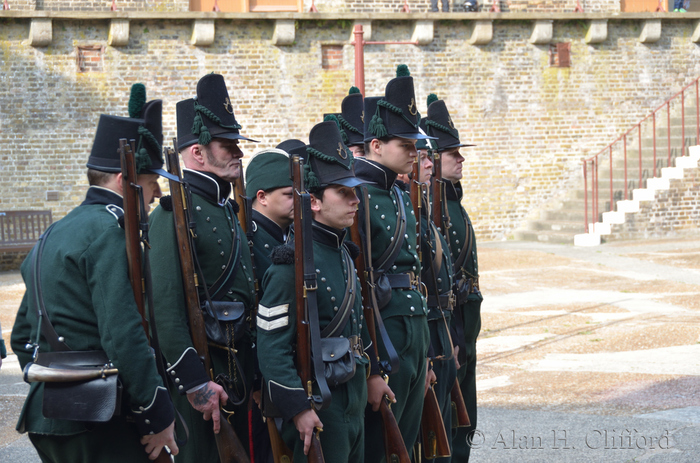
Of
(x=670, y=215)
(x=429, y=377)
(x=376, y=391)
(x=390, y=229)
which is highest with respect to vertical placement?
(x=390, y=229)

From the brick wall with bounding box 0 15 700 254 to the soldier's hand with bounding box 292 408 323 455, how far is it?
45.4 feet

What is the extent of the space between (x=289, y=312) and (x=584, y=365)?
193 inches

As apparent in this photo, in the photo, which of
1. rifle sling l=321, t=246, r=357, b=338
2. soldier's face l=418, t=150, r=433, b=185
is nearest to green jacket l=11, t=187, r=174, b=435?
rifle sling l=321, t=246, r=357, b=338

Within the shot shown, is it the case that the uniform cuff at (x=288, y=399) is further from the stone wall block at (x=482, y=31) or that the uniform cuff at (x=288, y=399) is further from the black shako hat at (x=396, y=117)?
the stone wall block at (x=482, y=31)

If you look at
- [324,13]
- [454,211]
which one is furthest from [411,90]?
[324,13]

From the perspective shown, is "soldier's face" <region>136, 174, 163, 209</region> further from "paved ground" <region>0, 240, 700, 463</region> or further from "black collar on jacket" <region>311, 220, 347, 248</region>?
"paved ground" <region>0, 240, 700, 463</region>

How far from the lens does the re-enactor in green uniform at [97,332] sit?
2.82 m

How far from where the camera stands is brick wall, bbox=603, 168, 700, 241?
1723 centimetres

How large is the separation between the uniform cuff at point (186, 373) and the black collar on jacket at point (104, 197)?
64 centimetres

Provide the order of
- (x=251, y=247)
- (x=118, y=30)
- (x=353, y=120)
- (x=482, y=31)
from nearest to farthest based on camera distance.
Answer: (x=251, y=247)
(x=353, y=120)
(x=118, y=30)
(x=482, y=31)

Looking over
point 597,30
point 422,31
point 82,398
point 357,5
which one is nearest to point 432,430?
point 82,398

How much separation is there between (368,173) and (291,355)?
1332 millimetres

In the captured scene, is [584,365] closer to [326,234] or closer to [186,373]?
[326,234]

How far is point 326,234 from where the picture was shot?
351 centimetres
